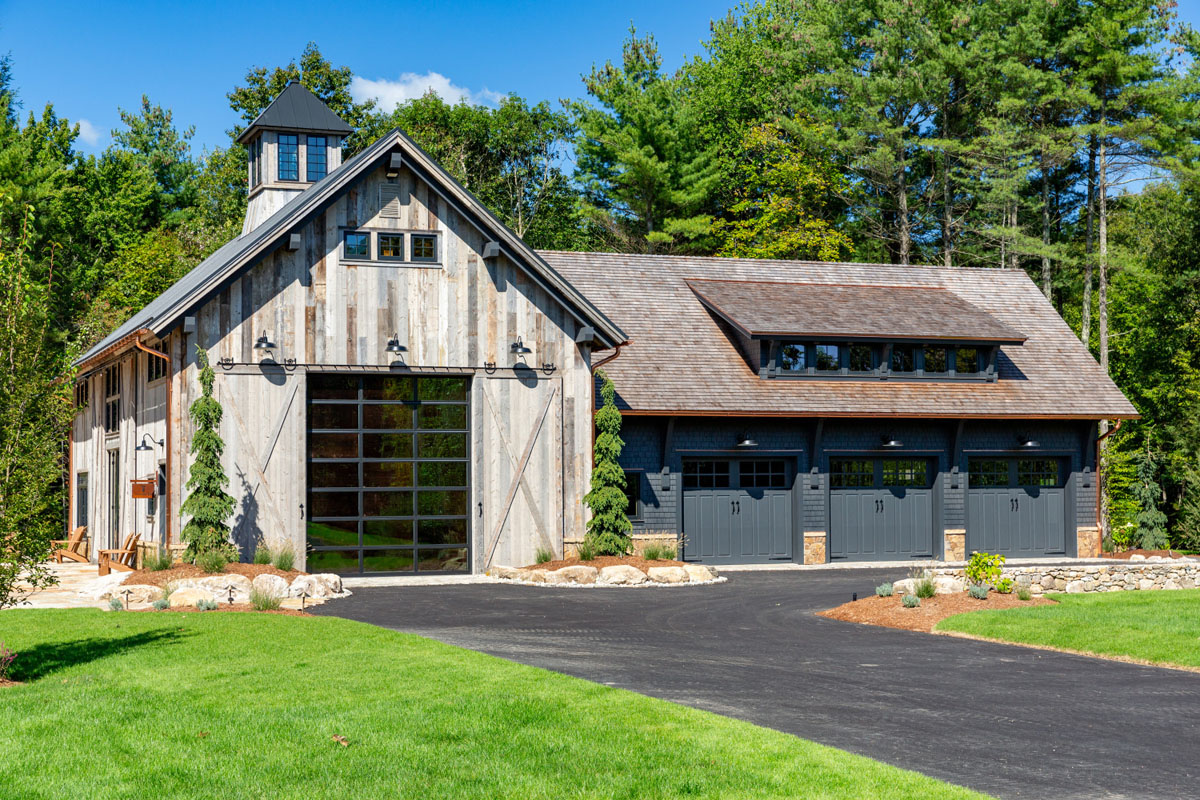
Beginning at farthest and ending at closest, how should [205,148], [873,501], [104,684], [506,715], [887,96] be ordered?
[205,148] < [887,96] < [873,501] < [104,684] < [506,715]

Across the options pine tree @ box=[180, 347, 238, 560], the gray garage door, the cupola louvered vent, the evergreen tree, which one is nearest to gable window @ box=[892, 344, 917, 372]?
the gray garage door

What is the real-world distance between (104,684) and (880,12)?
142 feet

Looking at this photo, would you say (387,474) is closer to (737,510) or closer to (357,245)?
(357,245)

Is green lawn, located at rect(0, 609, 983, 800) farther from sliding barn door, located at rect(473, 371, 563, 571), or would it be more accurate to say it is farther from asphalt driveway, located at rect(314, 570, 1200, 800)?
sliding barn door, located at rect(473, 371, 563, 571)

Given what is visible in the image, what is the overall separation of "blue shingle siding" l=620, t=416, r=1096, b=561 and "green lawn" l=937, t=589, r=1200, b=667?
9432 millimetres

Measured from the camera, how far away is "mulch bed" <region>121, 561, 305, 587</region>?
19.5 metres

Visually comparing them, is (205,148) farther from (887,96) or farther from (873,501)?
(873,501)

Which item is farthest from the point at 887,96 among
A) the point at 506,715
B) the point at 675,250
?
the point at 506,715

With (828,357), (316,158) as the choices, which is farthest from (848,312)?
(316,158)

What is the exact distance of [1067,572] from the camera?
66.3 ft

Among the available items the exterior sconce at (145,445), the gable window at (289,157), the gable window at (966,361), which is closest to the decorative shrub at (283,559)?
the exterior sconce at (145,445)

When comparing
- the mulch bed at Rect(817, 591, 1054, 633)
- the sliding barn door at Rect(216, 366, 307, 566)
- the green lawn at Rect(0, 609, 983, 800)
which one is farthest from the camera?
the sliding barn door at Rect(216, 366, 307, 566)

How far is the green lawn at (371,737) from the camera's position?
7.65 meters

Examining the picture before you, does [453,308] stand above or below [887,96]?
below
